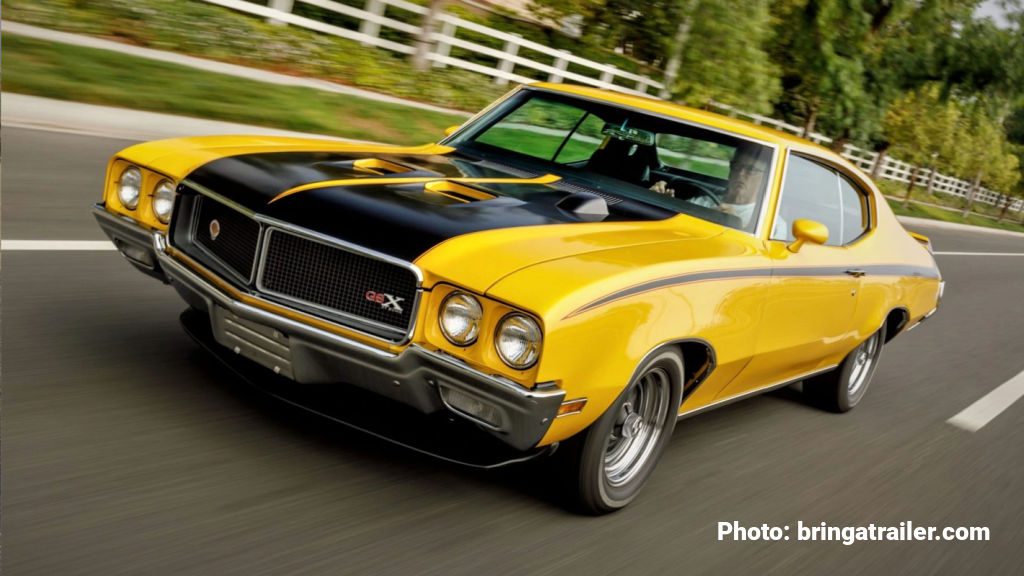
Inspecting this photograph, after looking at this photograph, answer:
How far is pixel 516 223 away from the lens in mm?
3789

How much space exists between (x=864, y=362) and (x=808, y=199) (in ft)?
5.46

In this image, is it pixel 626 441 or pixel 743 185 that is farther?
pixel 743 185

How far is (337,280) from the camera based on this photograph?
3.54m

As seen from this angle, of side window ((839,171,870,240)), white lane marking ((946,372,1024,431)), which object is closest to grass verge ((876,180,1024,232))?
white lane marking ((946,372,1024,431))

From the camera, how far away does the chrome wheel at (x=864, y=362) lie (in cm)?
629

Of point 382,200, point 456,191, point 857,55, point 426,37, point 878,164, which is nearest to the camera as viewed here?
point 382,200

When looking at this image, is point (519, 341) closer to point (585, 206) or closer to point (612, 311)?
point (612, 311)

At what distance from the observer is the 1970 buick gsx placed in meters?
3.35

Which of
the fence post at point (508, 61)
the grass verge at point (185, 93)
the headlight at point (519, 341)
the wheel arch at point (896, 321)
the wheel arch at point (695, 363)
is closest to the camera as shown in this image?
the headlight at point (519, 341)

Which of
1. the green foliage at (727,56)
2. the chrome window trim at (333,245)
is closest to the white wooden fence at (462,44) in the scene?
the green foliage at (727,56)

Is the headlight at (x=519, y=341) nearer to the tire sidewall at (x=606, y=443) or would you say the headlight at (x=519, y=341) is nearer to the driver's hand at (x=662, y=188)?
the tire sidewall at (x=606, y=443)

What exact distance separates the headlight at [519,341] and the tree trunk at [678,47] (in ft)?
59.0

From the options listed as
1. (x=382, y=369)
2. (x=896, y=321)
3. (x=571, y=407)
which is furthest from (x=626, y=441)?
(x=896, y=321)

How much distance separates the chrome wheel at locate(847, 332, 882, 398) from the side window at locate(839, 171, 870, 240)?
2.59ft
